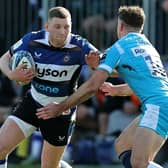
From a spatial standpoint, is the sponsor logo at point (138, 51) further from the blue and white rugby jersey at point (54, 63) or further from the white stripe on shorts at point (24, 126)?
the white stripe on shorts at point (24, 126)

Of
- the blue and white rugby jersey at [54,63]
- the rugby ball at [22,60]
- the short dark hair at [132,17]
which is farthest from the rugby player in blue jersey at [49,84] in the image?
the short dark hair at [132,17]

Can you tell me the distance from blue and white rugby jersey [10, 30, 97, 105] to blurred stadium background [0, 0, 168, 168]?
13.7 ft

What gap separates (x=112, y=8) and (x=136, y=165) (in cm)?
607

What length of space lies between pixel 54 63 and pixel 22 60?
405 millimetres

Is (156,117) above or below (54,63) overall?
below

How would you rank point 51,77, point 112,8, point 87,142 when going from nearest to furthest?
point 51,77, point 87,142, point 112,8

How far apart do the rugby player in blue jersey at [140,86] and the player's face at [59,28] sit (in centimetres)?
83

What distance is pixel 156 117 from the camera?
25.5 ft

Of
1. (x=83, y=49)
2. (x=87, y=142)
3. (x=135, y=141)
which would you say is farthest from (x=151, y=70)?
(x=87, y=142)

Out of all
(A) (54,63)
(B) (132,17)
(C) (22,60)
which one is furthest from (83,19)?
(B) (132,17)

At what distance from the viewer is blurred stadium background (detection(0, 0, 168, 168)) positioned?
1324 cm

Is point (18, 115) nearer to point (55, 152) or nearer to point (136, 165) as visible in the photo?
point (55, 152)

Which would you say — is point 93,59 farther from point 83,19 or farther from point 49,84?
point 83,19

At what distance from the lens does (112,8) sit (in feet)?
44.2
